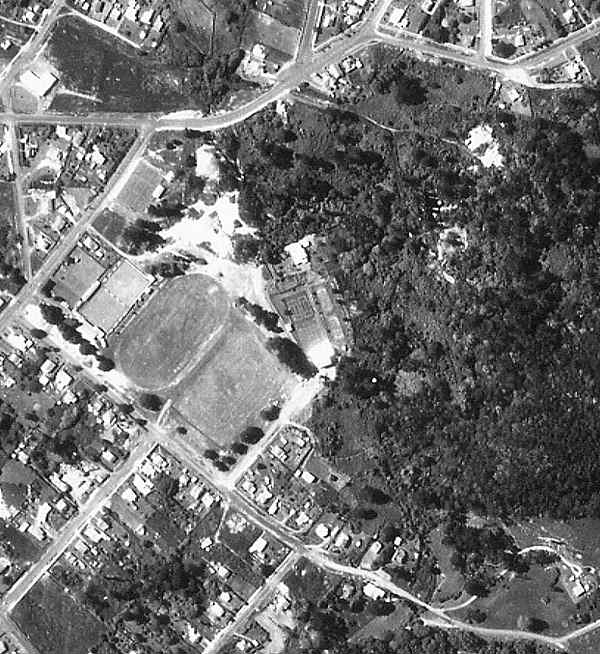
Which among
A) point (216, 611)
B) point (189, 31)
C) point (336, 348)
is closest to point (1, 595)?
point (216, 611)

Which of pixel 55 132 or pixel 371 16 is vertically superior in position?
pixel 371 16

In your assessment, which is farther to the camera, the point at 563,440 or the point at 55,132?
the point at 55,132

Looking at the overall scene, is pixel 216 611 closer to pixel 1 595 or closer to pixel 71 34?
pixel 1 595

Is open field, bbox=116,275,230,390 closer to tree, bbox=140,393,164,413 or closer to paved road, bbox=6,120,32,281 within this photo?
tree, bbox=140,393,164,413

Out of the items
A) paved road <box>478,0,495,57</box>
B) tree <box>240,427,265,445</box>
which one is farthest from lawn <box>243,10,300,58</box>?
tree <box>240,427,265,445</box>

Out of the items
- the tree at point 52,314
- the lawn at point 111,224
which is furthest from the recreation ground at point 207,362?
the tree at point 52,314

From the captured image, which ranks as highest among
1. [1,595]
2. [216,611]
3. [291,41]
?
[291,41]

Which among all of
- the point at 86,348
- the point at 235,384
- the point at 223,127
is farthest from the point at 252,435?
the point at 223,127

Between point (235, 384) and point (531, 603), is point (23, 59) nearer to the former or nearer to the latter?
point (235, 384)
